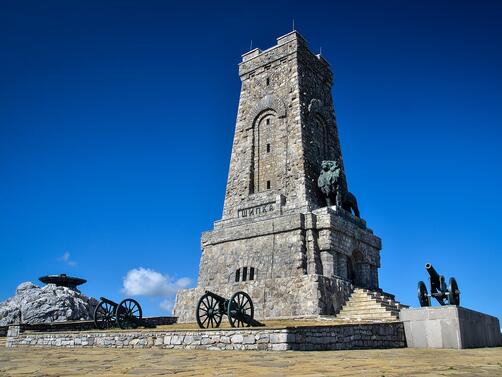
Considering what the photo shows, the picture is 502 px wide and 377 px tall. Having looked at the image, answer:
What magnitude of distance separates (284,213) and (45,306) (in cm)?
1812

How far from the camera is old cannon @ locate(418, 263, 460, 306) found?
1314 centimetres

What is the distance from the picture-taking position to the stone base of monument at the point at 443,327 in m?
12.2

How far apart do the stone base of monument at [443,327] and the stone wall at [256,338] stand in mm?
393

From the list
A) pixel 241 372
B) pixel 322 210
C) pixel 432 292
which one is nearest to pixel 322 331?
pixel 432 292

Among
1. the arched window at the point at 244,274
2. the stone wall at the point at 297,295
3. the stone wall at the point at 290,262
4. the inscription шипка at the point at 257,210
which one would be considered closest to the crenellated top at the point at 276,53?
the inscription шипка at the point at 257,210

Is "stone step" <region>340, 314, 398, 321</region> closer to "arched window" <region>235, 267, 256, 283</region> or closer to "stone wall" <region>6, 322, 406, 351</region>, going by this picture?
"stone wall" <region>6, 322, 406, 351</region>

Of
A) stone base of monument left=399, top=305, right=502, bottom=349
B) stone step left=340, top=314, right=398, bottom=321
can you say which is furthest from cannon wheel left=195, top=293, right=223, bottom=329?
stone base of monument left=399, top=305, right=502, bottom=349

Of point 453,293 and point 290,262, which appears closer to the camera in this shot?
point 453,293

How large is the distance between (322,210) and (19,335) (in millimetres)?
13958

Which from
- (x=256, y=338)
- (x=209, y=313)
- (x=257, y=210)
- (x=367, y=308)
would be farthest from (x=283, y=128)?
(x=256, y=338)

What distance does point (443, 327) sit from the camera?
1238cm

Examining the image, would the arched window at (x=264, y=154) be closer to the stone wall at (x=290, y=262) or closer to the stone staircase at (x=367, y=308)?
the stone wall at (x=290, y=262)

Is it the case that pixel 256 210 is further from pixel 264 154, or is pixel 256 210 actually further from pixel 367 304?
pixel 367 304

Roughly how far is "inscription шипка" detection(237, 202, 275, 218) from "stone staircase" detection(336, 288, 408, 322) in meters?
6.17
